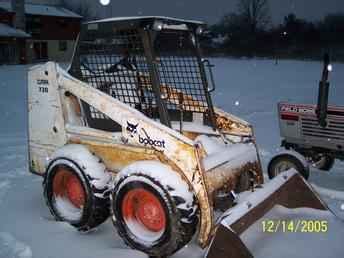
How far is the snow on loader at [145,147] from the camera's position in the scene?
3635 mm

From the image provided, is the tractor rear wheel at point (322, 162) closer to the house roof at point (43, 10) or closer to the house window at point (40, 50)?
the house window at point (40, 50)

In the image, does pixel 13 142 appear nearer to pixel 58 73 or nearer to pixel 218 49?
pixel 58 73

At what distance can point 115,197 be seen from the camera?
12.8ft

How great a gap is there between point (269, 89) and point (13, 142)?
39.8ft

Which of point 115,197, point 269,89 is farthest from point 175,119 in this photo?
point 269,89

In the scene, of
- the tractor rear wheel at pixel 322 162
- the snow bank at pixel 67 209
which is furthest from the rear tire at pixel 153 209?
the tractor rear wheel at pixel 322 162

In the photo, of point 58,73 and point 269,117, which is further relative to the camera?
point 269,117

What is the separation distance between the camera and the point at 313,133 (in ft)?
20.7

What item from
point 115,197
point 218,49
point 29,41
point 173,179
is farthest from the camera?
point 218,49
